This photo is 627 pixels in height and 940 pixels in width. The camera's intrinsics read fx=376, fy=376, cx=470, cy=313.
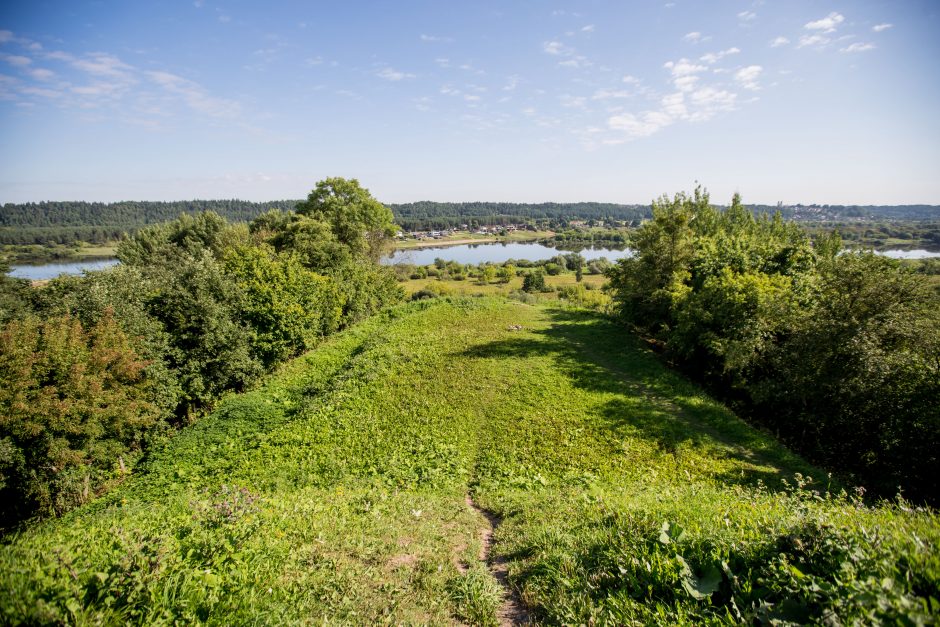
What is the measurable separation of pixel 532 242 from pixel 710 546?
18724 cm

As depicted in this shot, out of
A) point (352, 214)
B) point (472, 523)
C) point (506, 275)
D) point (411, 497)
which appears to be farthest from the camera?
point (506, 275)

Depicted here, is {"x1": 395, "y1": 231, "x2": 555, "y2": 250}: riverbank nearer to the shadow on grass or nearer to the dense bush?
the shadow on grass

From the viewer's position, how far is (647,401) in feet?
58.1

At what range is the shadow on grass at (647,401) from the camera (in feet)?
43.8

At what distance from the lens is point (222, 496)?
7527 mm

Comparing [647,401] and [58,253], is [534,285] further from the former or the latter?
[58,253]

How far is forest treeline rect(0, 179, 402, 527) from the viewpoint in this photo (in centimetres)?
1170

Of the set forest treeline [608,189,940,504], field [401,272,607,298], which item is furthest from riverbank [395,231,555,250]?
forest treeline [608,189,940,504]

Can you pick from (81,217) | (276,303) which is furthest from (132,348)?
(81,217)

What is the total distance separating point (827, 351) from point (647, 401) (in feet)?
22.4

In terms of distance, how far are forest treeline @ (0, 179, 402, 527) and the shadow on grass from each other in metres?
12.3

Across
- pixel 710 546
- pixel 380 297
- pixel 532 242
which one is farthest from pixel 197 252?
pixel 532 242

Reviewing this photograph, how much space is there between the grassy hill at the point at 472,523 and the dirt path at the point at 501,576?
0.06 m

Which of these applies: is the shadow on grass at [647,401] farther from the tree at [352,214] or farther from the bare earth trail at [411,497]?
the tree at [352,214]
